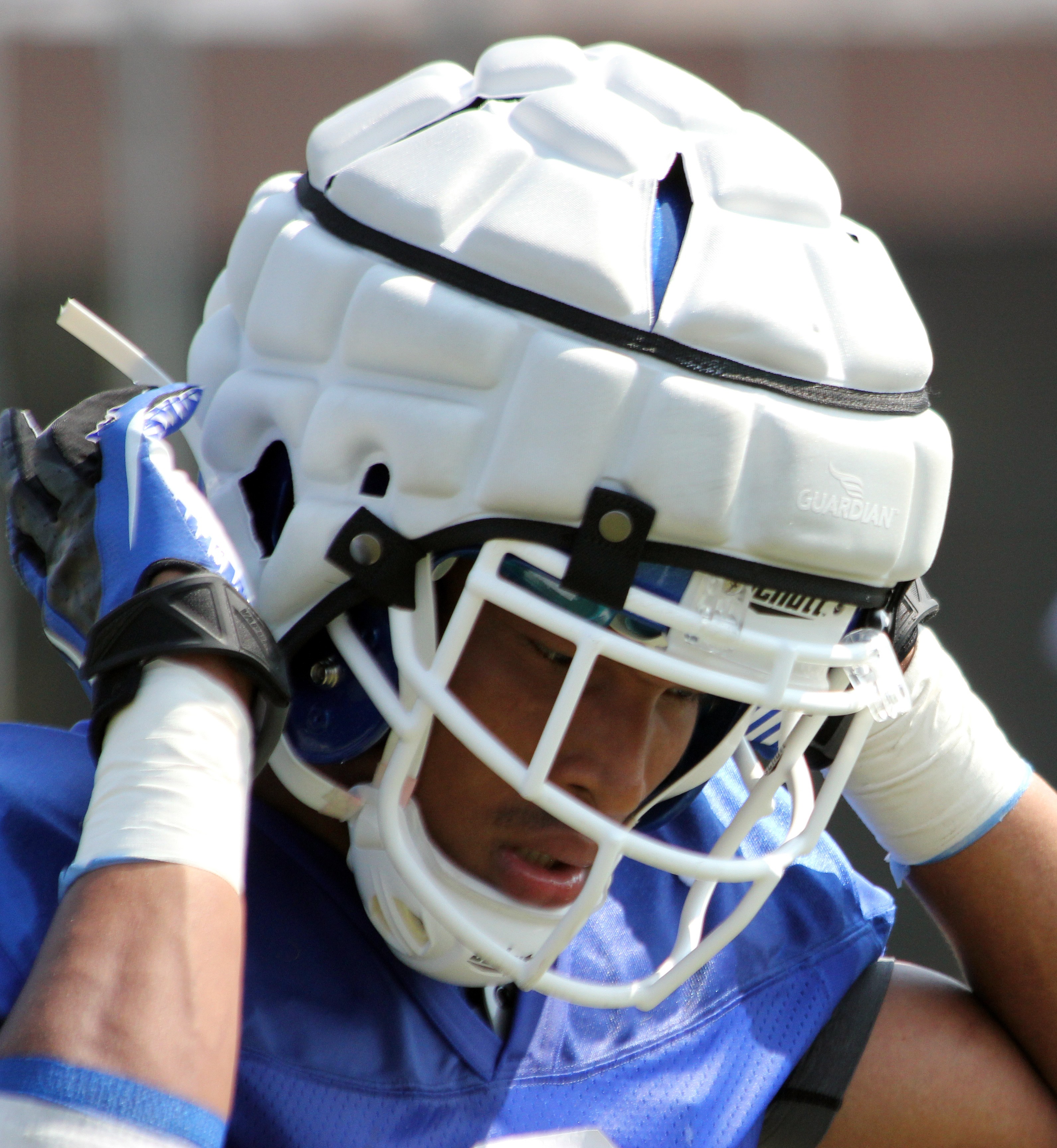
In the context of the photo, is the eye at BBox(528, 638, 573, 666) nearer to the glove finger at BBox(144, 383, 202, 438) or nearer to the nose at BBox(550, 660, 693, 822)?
the nose at BBox(550, 660, 693, 822)

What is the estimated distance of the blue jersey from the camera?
45.4 inches

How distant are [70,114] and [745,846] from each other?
5.43 m

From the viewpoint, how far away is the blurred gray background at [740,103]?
15.6ft

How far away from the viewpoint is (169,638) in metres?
1.03

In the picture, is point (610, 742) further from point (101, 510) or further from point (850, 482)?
point (101, 510)

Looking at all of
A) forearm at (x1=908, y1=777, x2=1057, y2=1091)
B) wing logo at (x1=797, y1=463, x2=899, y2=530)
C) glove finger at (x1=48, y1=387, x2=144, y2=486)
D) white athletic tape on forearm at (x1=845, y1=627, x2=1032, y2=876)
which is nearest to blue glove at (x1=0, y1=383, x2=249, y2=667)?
glove finger at (x1=48, y1=387, x2=144, y2=486)

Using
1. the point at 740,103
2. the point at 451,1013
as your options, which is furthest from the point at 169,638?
the point at 740,103

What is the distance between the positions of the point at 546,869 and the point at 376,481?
0.35 meters

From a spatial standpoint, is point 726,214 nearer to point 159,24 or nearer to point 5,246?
point 159,24

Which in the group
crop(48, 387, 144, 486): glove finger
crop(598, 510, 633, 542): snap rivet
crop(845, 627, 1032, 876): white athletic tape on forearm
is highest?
crop(598, 510, 633, 542): snap rivet

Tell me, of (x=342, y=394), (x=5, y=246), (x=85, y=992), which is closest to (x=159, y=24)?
(x=5, y=246)

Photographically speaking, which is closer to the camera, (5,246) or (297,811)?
(297,811)

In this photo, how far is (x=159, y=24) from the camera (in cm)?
477

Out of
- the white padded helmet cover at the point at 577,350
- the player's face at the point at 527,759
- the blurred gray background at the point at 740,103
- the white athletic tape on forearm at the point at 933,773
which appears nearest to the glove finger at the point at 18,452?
the white padded helmet cover at the point at 577,350
